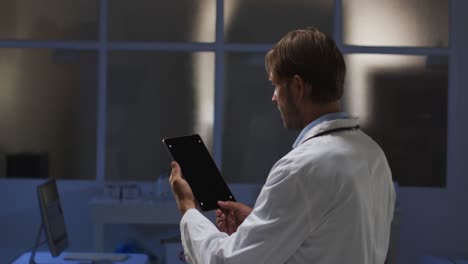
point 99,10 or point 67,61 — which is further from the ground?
point 99,10

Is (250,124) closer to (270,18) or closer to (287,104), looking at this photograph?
(270,18)

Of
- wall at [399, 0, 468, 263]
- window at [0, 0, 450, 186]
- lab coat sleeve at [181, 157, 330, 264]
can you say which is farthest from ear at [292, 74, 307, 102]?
wall at [399, 0, 468, 263]

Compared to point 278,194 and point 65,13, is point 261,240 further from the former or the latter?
point 65,13

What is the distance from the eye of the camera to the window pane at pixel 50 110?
217 inches

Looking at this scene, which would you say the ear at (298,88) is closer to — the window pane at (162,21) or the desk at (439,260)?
the desk at (439,260)

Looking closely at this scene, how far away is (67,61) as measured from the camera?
5535 mm

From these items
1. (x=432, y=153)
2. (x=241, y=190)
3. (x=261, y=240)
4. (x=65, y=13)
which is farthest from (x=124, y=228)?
(x=261, y=240)

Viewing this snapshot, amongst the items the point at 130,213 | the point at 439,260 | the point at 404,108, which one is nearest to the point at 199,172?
the point at 130,213

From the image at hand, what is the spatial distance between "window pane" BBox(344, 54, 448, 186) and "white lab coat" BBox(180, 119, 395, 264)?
4.10 m

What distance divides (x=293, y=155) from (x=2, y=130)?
4.50 meters

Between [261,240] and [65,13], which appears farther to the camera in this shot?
[65,13]

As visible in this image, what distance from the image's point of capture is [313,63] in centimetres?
148

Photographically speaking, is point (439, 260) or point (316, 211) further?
point (439, 260)

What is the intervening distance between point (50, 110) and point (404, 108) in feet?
8.41
